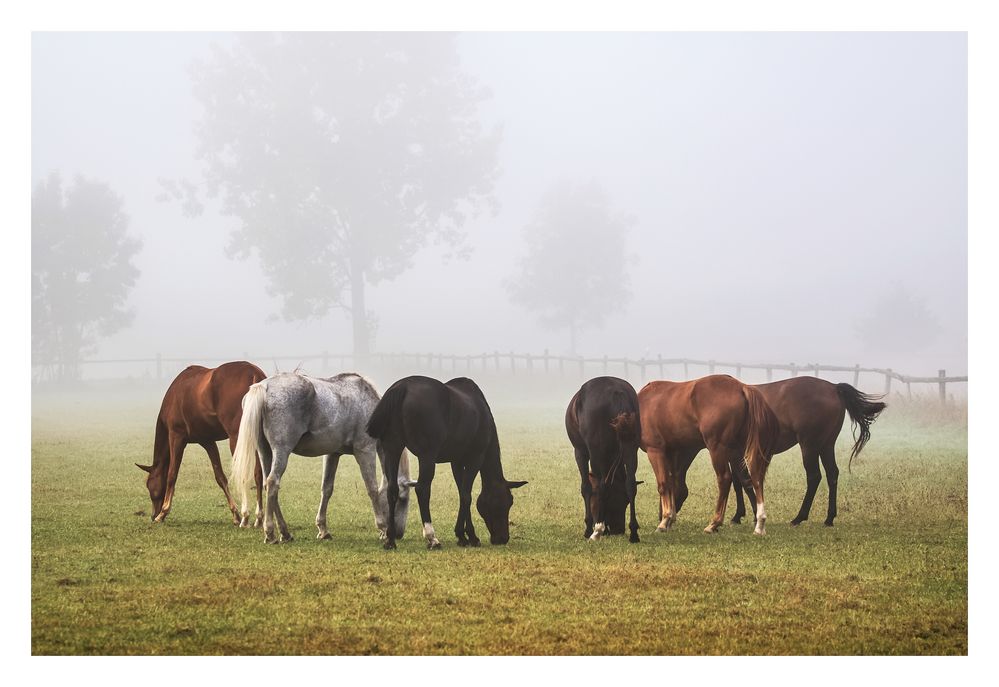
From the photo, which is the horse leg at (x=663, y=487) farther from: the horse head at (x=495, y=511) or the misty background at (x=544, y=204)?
the misty background at (x=544, y=204)

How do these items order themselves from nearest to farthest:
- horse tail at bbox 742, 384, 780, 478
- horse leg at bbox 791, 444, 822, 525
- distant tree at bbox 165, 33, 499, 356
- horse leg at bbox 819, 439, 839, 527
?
horse tail at bbox 742, 384, 780, 478
horse leg at bbox 819, 439, 839, 527
horse leg at bbox 791, 444, 822, 525
distant tree at bbox 165, 33, 499, 356

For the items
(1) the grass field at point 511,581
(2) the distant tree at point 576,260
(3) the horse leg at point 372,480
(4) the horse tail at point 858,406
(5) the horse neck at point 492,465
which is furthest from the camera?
(2) the distant tree at point 576,260

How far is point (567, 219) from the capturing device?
40219 millimetres

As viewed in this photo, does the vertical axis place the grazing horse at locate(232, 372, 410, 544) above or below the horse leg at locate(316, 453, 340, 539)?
above

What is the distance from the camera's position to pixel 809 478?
1228cm

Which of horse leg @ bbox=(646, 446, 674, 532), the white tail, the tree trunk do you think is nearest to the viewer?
the white tail

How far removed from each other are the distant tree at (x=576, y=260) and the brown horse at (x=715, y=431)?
92.8ft

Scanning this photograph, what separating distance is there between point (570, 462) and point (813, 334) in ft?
77.2

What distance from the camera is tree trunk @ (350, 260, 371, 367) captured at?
113 ft

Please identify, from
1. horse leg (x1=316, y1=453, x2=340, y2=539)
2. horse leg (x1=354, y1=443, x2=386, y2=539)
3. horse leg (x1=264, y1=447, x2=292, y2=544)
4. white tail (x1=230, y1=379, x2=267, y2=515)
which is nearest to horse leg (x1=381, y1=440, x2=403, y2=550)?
horse leg (x1=354, y1=443, x2=386, y2=539)

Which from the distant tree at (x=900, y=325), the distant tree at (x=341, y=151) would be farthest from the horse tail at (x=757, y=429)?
the distant tree at (x=900, y=325)

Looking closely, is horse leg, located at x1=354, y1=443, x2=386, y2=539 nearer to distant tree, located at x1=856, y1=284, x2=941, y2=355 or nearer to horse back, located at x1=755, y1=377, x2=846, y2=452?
horse back, located at x1=755, y1=377, x2=846, y2=452

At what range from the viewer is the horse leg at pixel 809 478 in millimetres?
12078

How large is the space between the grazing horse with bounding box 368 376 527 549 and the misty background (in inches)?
785
